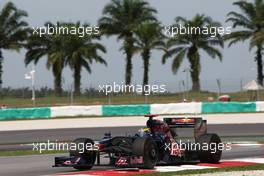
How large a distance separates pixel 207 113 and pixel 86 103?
7.56 meters

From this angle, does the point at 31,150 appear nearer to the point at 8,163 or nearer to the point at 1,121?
the point at 8,163

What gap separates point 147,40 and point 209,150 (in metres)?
36.2

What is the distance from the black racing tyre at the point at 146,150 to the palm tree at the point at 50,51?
37.0 m

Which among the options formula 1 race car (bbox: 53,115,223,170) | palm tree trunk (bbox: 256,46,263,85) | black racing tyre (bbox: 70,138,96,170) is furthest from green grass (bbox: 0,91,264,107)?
black racing tyre (bbox: 70,138,96,170)

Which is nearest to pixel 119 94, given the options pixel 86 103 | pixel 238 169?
pixel 86 103

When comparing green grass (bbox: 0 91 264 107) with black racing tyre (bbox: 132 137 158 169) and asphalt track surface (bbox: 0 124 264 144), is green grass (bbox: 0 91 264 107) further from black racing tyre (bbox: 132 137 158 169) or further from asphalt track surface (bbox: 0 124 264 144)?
black racing tyre (bbox: 132 137 158 169)

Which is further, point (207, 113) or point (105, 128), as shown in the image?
point (207, 113)

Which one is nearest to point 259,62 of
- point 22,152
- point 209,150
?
point 22,152

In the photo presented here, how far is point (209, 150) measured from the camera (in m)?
15.5

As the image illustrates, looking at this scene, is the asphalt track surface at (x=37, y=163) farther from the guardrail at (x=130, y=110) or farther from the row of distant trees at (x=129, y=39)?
the row of distant trees at (x=129, y=39)

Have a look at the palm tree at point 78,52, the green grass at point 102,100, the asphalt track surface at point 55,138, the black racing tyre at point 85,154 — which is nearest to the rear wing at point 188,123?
the asphalt track surface at point 55,138

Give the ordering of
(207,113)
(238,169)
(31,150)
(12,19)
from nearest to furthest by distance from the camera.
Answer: (238,169), (31,150), (207,113), (12,19)

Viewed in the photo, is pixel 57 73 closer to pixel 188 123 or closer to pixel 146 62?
pixel 146 62

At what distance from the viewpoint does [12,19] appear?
169 ft
